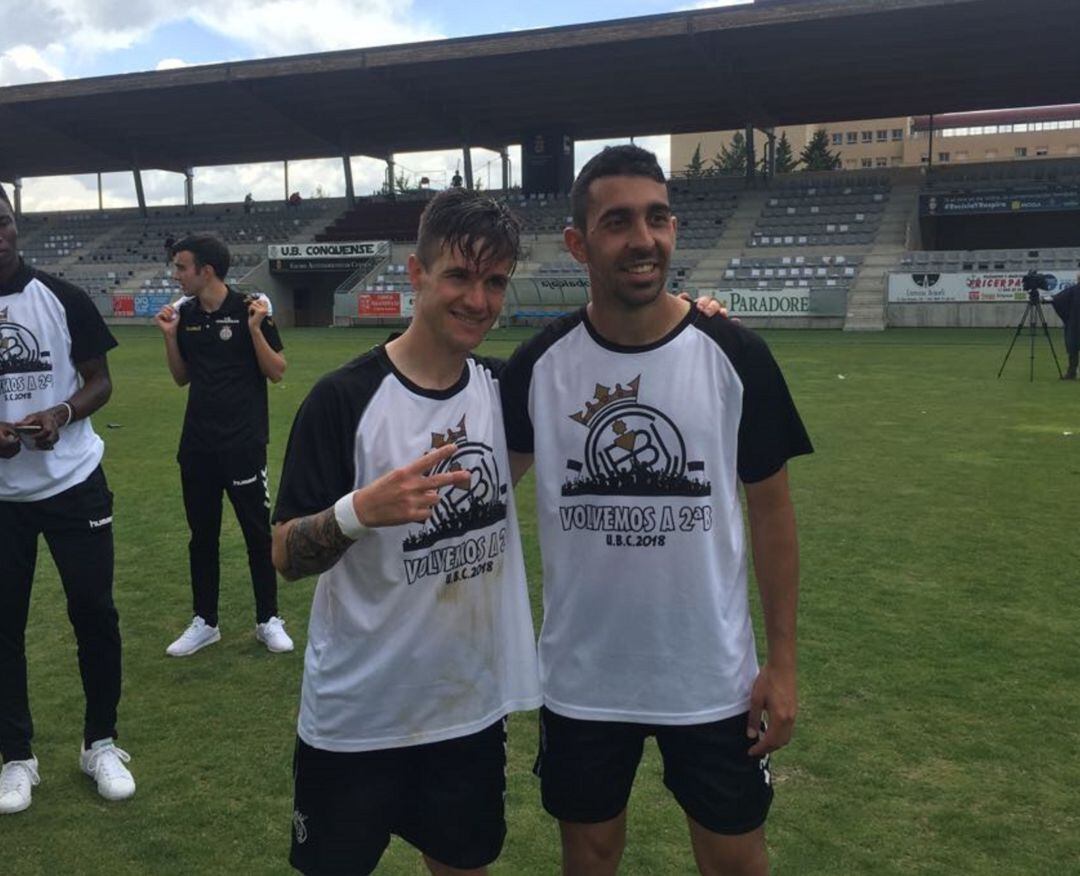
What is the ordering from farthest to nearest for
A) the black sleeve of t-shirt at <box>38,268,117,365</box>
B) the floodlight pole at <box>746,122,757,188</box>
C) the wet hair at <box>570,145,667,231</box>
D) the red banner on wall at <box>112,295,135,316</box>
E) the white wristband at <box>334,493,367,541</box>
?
the floodlight pole at <box>746,122,757,188</box>
the red banner on wall at <box>112,295,135,316</box>
the black sleeve of t-shirt at <box>38,268,117,365</box>
the wet hair at <box>570,145,667,231</box>
the white wristband at <box>334,493,367,541</box>

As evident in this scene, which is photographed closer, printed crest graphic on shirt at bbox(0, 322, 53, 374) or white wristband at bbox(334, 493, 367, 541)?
white wristband at bbox(334, 493, 367, 541)

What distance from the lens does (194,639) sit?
501 centimetres

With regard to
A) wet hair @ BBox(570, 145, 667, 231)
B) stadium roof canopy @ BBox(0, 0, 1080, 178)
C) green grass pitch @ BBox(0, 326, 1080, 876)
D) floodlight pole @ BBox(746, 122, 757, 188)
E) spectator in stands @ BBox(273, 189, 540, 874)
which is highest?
stadium roof canopy @ BBox(0, 0, 1080, 178)

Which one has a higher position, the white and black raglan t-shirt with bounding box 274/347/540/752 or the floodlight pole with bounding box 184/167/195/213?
the floodlight pole with bounding box 184/167/195/213

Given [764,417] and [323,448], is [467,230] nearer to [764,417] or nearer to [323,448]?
[323,448]

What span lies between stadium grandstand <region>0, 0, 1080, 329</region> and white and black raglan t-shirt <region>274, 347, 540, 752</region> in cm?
2806

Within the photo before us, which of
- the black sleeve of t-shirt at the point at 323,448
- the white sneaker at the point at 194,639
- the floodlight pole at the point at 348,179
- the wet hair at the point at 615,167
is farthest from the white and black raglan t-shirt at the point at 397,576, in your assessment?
the floodlight pole at the point at 348,179

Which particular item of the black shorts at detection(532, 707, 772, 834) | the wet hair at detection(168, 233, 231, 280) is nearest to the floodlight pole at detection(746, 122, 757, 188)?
the wet hair at detection(168, 233, 231, 280)

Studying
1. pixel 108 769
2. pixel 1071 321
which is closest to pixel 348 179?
pixel 1071 321

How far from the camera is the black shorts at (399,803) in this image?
7.25 ft

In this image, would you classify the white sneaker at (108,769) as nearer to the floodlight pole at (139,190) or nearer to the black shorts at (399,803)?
the black shorts at (399,803)

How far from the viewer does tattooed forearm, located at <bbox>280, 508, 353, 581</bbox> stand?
2.05 m

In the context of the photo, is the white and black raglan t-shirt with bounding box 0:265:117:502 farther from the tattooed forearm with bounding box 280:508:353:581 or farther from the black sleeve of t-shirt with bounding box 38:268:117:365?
the tattooed forearm with bounding box 280:508:353:581

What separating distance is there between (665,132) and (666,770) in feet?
146
